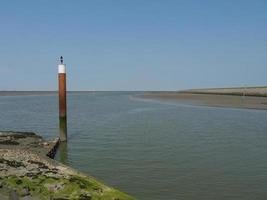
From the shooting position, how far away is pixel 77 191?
385 inches

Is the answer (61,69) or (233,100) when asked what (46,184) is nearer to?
(61,69)

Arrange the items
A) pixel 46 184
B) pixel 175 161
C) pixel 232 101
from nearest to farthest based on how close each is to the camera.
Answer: pixel 46 184, pixel 175 161, pixel 232 101

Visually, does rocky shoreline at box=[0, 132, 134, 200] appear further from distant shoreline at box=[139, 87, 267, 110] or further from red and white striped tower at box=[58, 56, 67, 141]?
distant shoreline at box=[139, 87, 267, 110]

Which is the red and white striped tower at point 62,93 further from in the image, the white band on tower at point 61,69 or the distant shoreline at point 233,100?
the distant shoreline at point 233,100

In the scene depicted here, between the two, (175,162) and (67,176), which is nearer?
(67,176)

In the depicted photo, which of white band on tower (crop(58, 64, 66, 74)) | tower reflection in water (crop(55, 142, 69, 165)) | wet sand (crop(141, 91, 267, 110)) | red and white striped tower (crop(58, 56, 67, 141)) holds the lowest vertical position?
tower reflection in water (crop(55, 142, 69, 165))

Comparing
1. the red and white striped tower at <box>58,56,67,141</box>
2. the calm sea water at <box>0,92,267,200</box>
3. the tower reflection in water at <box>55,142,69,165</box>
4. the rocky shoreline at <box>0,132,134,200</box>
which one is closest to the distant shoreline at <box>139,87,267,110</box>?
the calm sea water at <box>0,92,267,200</box>

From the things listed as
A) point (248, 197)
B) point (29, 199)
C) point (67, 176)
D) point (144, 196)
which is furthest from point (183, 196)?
point (29, 199)

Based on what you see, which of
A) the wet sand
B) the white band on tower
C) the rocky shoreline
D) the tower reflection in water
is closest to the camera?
the rocky shoreline

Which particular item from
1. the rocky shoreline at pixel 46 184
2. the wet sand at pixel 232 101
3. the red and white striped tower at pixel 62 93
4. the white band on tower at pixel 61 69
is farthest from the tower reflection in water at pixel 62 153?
the wet sand at pixel 232 101

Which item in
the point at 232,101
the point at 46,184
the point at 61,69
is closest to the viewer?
the point at 46,184

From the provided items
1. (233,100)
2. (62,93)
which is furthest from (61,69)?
(233,100)

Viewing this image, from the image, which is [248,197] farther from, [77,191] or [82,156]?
[82,156]

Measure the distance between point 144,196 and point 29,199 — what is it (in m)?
4.31
